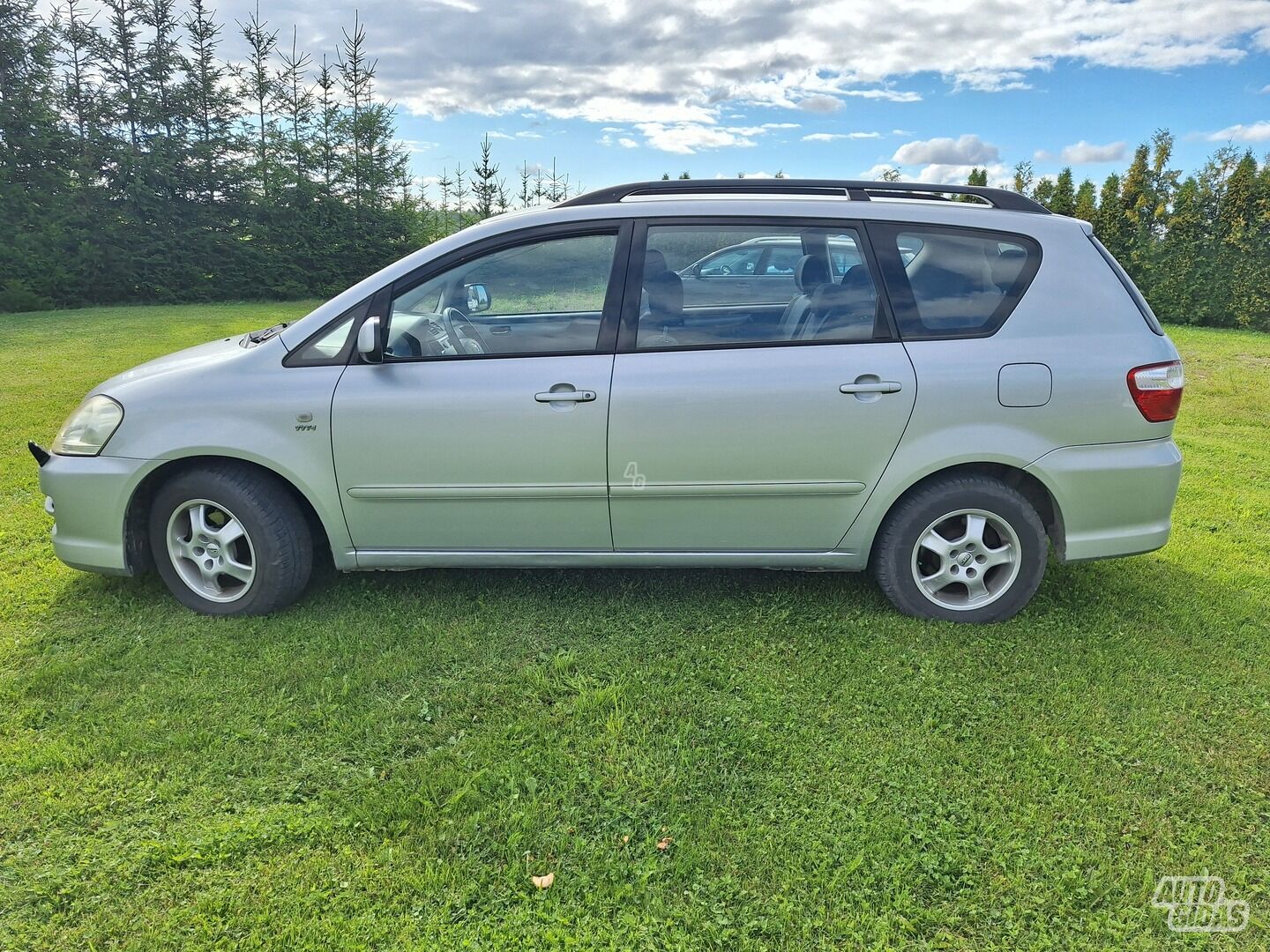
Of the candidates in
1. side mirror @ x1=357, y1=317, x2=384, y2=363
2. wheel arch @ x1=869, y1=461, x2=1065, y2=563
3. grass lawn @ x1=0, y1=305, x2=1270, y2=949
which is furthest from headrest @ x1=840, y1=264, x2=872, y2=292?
side mirror @ x1=357, y1=317, x2=384, y2=363

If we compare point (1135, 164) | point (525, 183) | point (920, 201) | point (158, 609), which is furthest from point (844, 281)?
point (525, 183)

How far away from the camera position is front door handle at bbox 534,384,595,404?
3430mm

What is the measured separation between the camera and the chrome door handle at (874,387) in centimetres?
341

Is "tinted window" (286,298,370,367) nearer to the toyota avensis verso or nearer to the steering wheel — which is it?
the toyota avensis verso

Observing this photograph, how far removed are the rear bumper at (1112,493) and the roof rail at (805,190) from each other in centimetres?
115

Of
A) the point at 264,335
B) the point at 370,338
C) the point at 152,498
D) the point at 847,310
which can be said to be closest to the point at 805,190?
the point at 847,310

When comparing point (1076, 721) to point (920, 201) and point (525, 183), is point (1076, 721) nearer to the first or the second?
point (920, 201)

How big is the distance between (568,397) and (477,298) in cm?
70

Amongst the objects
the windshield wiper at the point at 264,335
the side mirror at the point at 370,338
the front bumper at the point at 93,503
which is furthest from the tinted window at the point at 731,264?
the front bumper at the point at 93,503

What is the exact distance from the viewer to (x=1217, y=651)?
351cm

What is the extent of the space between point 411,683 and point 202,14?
20086 millimetres

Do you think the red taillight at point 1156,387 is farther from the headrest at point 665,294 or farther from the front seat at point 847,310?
the headrest at point 665,294

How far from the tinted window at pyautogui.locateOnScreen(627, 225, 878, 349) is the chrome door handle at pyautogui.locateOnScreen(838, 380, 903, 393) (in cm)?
22

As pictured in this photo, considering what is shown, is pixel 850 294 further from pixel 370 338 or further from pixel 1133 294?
pixel 370 338
